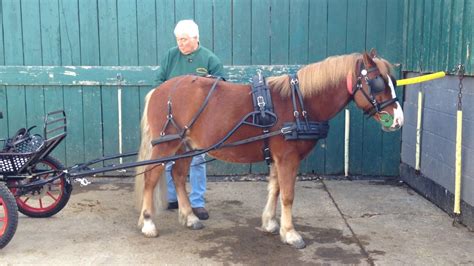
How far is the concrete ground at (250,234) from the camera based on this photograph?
386 cm

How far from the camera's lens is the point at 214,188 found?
19.5 feet

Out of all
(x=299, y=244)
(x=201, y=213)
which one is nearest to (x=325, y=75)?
(x=299, y=244)

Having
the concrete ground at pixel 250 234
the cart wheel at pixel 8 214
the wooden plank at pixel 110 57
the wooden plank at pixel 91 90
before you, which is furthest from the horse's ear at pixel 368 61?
the wooden plank at pixel 91 90

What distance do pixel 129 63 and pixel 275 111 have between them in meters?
2.67

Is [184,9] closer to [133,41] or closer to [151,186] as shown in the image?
[133,41]

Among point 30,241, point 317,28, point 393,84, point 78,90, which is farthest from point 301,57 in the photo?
point 30,241

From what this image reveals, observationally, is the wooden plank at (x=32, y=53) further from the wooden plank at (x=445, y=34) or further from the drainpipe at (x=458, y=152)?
Answer: the drainpipe at (x=458, y=152)

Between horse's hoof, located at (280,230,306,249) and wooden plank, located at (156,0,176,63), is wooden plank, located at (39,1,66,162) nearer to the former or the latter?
wooden plank, located at (156,0,176,63)

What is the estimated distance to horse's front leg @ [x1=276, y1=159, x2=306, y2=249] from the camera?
4.04 m

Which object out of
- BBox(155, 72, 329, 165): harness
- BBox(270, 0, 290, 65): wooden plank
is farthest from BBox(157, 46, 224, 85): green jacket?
BBox(270, 0, 290, 65): wooden plank

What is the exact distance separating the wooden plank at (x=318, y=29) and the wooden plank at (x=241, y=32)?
73 cm

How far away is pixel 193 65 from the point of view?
482cm

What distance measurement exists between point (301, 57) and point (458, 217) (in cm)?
257

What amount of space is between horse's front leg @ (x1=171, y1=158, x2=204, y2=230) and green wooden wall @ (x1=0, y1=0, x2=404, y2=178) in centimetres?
173
